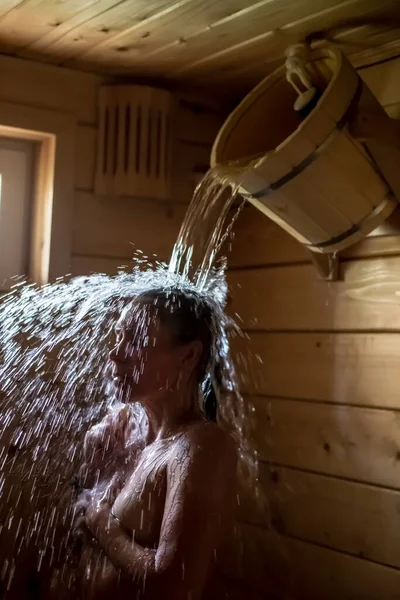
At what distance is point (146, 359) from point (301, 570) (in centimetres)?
70

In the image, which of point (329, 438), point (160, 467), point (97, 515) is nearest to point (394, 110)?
point (329, 438)

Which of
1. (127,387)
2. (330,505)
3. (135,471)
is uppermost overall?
(127,387)

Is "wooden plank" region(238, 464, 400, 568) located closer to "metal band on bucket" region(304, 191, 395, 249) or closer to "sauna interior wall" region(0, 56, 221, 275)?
"metal band on bucket" region(304, 191, 395, 249)

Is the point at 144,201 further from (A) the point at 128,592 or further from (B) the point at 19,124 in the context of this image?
(A) the point at 128,592

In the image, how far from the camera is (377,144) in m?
1.40

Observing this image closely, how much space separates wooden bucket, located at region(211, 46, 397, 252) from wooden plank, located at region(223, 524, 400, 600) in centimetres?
63

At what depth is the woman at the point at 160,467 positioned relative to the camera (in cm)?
119

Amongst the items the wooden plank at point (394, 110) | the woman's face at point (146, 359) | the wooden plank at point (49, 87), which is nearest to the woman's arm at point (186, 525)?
the woman's face at point (146, 359)

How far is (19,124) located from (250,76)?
1.73 feet

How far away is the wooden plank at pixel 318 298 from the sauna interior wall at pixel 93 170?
0.23 metres

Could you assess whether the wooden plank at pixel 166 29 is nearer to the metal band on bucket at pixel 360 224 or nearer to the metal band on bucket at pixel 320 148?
the metal band on bucket at pixel 320 148

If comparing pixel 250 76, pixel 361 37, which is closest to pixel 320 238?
pixel 361 37

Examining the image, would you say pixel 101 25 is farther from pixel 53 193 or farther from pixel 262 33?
pixel 53 193

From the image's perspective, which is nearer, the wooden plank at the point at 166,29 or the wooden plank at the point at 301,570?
the wooden plank at the point at 166,29
